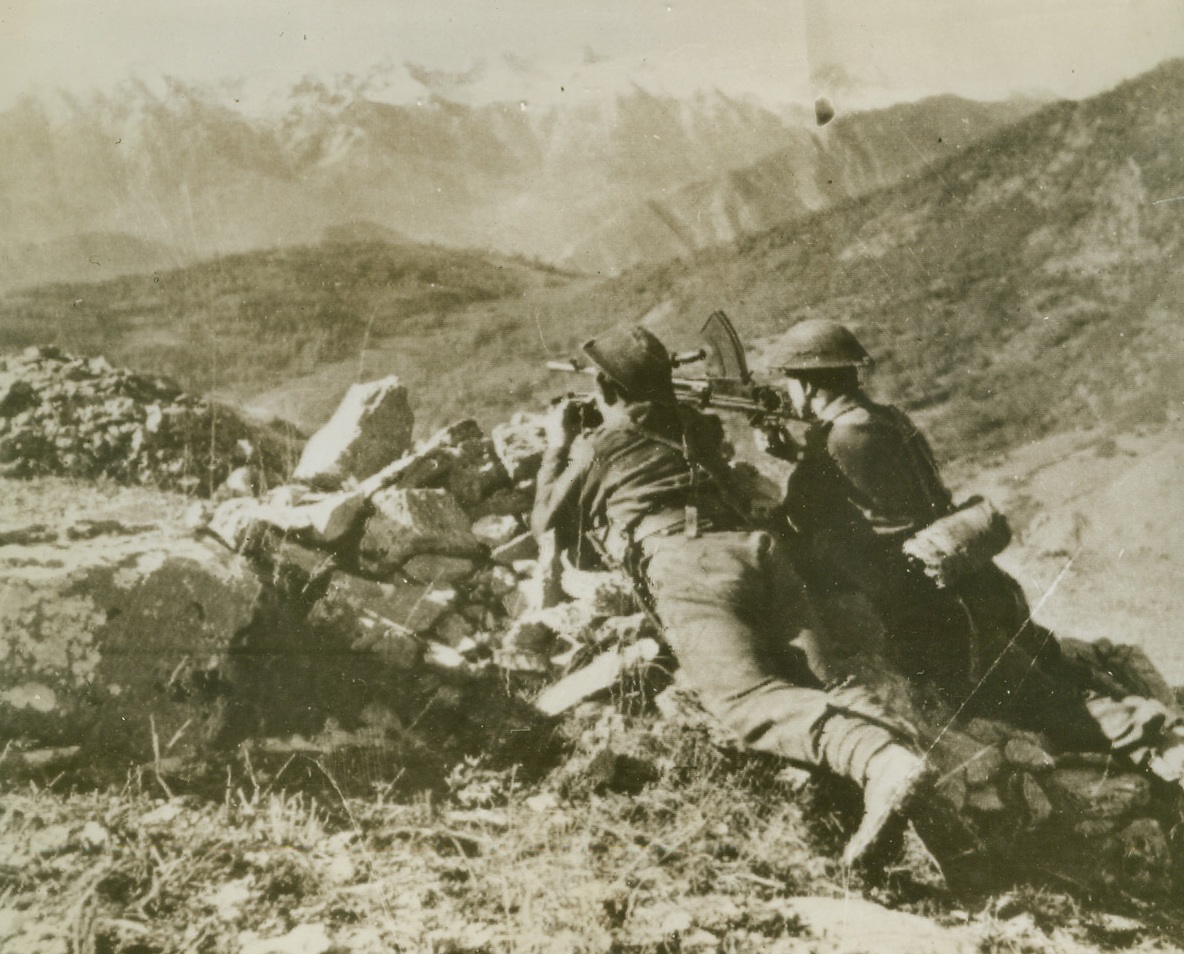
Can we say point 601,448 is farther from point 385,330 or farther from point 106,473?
point 106,473

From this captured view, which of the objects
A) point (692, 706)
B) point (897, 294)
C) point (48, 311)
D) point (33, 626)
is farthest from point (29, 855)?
point (897, 294)

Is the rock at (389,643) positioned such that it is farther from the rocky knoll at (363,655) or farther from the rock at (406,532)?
the rock at (406,532)

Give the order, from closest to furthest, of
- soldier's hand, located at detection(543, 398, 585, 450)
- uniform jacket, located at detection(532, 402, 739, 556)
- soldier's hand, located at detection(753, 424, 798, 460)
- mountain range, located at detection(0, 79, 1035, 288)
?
1. mountain range, located at detection(0, 79, 1035, 288)
2. uniform jacket, located at detection(532, 402, 739, 556)
3. soldier's hand, located at detection(543, 398, 585, 450)
4. soldier's hand, located at detection(753, 424, 798, 460)

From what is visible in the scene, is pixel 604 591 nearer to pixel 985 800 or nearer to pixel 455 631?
pixel 455 631

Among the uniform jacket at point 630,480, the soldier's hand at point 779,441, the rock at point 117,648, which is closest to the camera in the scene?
the rock at point 117,648

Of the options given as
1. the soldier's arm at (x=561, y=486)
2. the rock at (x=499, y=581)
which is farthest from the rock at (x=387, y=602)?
the soldier's arm at (x=561, y=486)

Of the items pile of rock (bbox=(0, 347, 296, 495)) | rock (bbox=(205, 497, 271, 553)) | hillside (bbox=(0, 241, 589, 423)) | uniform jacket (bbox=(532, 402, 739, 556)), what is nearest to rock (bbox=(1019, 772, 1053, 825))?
uniform jacket (bbox=(532, 402, 739, 556))

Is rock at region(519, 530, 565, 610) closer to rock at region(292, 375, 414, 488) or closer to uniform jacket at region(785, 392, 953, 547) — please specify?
rock at region(292, 375, 414, 488)
